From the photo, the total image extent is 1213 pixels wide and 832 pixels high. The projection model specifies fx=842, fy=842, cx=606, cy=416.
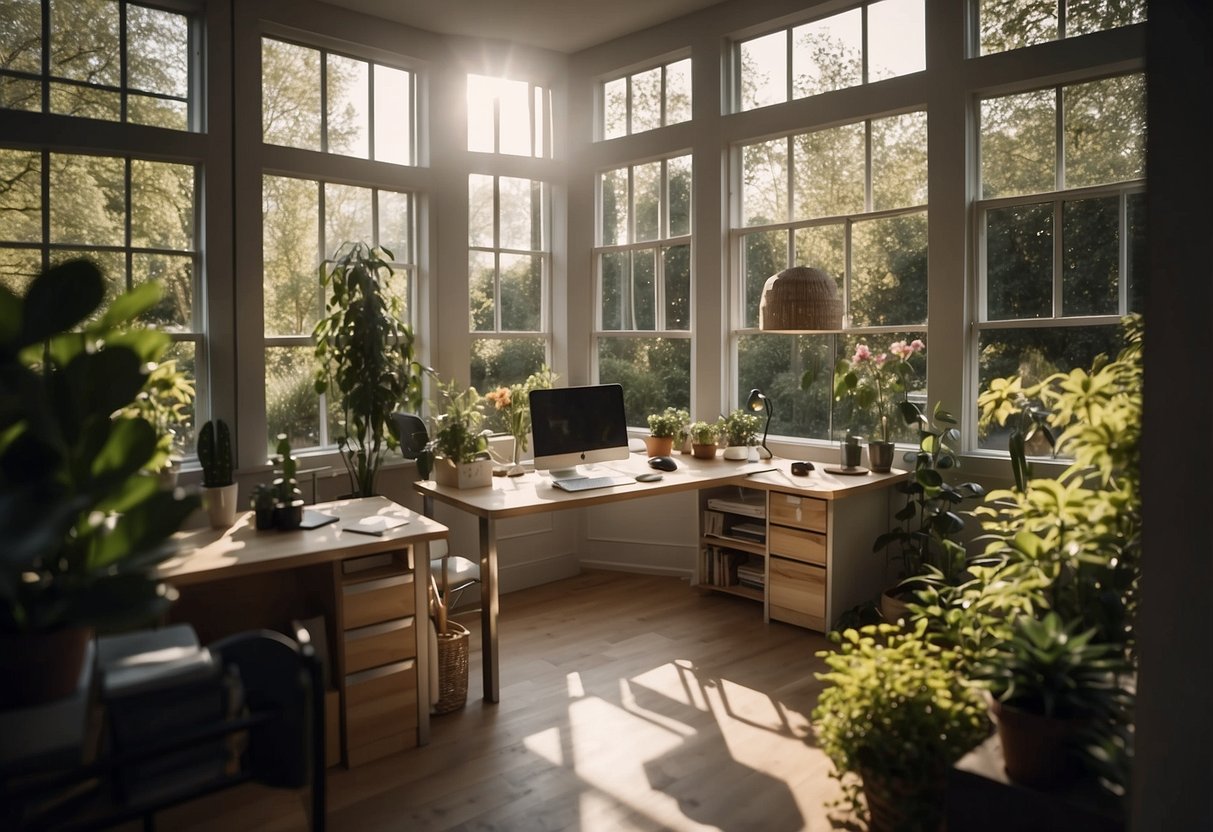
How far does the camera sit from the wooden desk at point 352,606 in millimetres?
2945

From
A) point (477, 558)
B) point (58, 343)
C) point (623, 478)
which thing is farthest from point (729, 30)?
point (58, 343)

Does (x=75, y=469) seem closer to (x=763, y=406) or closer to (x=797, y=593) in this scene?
(x=797, y=593)

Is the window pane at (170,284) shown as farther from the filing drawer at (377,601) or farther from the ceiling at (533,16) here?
the filing drawer at (377,601)

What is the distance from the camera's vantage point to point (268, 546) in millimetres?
2932

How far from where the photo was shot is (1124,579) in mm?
1786

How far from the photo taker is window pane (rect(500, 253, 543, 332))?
5.26 meters

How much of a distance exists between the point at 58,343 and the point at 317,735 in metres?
0.74

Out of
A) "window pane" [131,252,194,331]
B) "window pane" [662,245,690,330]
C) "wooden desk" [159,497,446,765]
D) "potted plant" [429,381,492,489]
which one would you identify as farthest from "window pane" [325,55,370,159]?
"wooden desk" [159,497,446,765]

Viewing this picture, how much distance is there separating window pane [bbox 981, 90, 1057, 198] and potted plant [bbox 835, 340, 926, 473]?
83 cm

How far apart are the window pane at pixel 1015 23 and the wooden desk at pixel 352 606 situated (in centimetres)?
336

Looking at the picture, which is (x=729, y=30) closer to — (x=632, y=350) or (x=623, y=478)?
(x=632, y=350)

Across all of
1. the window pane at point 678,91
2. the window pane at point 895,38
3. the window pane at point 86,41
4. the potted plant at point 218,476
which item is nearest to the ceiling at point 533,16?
the window pane at point 678,91

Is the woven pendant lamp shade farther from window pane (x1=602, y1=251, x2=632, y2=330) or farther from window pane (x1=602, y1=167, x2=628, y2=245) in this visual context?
window pane (x1=602, y1=167, x2=628, y2=245)

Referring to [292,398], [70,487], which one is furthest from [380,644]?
[70,487]
